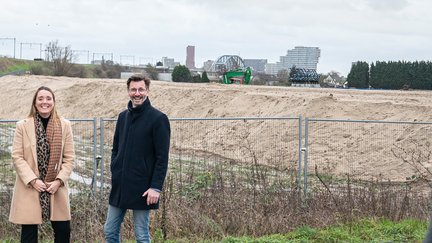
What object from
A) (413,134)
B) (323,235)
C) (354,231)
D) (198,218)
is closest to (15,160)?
(198,218)

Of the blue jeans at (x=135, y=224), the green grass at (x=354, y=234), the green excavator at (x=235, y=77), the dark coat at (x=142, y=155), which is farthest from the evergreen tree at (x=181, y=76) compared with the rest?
the dark coat at (x=142, y=155)

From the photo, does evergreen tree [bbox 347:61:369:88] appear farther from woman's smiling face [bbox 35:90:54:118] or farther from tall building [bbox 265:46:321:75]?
woman's smiling face [bbox 35:90:54:118]

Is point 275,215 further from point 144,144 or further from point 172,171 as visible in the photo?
point 144,144

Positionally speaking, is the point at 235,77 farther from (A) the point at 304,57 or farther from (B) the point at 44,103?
(A) the point at 304,57

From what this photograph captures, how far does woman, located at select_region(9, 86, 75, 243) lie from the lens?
19.6 feet

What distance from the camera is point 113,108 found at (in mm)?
36000

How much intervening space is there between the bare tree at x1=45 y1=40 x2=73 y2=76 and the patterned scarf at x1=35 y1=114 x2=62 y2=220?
6274 centimetres

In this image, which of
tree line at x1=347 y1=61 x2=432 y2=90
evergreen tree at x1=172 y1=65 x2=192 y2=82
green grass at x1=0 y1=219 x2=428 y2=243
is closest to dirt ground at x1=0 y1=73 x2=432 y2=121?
green grass at x1=0 y1=219 x2=428 y2=243

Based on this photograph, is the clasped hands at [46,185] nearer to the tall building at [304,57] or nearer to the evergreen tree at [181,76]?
the evergreen tree at [181,76]

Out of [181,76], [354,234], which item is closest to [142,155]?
[354,234]

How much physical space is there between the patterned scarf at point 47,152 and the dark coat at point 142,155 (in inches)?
29.6

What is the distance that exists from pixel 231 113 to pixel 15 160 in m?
24.5

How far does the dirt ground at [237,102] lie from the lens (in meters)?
24.1

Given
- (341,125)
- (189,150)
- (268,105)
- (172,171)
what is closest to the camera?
(172,171)
